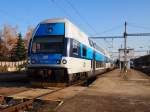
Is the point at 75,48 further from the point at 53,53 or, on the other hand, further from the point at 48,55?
the point at 48,55

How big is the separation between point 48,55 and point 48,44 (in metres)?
0.66

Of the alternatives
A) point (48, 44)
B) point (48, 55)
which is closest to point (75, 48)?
point (48, 44)

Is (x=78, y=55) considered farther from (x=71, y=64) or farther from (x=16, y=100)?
(x=16, y=100)

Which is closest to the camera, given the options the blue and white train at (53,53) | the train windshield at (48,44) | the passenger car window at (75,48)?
the blue and white train at (53,53)

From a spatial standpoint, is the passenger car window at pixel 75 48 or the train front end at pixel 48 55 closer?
the train front end at pixel 48 55

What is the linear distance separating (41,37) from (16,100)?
5.85 m

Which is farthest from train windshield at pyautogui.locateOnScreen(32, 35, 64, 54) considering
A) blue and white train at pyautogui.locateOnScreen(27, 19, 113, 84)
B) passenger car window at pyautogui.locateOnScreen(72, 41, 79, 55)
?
passenger car window at pyautogui.locateOnScreen(72, 41, 79, 55)

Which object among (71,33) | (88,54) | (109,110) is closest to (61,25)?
(71,33)

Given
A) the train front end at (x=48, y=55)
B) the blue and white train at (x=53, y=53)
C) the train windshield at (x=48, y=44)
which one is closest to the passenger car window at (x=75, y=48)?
the blue and white train at (x=53, y=53)

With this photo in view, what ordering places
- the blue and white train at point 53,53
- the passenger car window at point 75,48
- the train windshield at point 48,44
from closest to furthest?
1. the blue and white train at point 53,53
2. the train windshield at point 48,44
3. the passenger car window at point 75,48

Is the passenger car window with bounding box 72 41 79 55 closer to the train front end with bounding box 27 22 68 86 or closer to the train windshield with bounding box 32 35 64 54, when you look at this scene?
the train windshield with bounding box 32 35 64 54

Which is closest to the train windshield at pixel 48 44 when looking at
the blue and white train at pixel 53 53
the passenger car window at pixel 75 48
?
the blue and white train at pixel 53 53

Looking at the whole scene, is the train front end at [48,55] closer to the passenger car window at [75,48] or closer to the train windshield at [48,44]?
the train windshield at [48,44]

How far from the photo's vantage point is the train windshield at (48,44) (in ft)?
57.4
